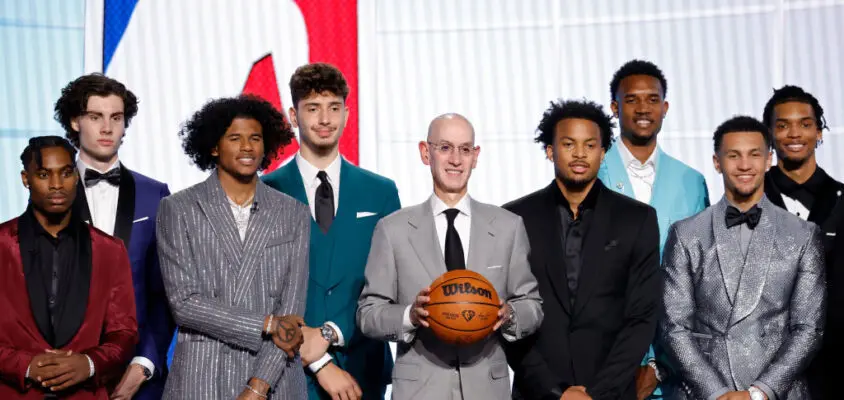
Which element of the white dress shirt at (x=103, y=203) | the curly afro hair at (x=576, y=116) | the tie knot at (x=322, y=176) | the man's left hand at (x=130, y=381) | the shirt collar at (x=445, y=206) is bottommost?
the man's left hand at (x=130, y=381)

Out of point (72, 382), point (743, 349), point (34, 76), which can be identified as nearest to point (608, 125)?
point (743, 349)

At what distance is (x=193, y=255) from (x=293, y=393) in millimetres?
648

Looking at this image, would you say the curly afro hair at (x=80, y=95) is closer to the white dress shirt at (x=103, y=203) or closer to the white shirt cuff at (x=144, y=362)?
the white dress shirt at (x=103, y=203)

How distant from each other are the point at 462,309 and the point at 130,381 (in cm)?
150

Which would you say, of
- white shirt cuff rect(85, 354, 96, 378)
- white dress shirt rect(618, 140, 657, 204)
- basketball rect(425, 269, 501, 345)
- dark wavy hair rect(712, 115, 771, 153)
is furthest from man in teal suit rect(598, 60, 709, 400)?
white shirt cuff rect(85, 354, 96, 378)

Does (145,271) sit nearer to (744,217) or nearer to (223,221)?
(223,221)

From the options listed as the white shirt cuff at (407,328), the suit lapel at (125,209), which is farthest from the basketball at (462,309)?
the suit lapel at (125,209)

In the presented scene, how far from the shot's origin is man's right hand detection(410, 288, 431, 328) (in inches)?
144

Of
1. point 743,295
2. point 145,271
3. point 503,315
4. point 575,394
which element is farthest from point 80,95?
point 743,295

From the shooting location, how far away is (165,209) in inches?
157

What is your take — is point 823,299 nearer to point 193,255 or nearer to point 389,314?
point 389,314

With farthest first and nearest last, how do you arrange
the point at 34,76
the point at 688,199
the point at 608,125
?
the point at 34,76, the point at 688,199, the point at 608,125

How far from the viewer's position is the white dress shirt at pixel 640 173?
4.95m

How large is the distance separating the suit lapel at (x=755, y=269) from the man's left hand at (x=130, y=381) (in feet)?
7.91
